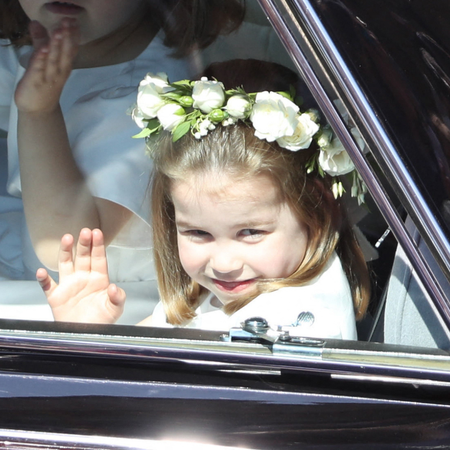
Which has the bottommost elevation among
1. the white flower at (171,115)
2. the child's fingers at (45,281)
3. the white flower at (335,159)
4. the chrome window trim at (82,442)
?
the child's fingers at (45,281)

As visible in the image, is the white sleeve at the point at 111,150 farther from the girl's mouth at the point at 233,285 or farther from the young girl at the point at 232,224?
the girl's mouth at the point at 233,285

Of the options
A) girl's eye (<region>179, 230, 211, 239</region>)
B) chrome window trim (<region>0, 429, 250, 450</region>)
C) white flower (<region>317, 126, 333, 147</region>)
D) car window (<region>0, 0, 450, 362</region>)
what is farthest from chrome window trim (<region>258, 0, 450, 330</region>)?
girl's eye (<region>179, 230, 211, 239</region>)

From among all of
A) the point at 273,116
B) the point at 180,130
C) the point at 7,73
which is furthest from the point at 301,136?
the point at 7,73

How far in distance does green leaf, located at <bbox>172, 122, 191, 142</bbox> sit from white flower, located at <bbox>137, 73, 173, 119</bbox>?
0.30 feet

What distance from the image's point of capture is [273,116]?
128cm

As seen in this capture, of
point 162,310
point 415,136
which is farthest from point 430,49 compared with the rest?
point 162,310

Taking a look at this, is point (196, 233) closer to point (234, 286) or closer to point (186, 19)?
point (234, 286)

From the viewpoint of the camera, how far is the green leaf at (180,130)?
1.42 m

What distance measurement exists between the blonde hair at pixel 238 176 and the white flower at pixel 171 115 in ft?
0.09

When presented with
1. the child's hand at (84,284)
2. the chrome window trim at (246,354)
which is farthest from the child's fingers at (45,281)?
the chrome window trim at (246,354)

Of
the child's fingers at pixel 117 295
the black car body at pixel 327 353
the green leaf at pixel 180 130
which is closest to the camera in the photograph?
the black car body at pixel 327 353

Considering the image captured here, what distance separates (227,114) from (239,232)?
9.8 inches

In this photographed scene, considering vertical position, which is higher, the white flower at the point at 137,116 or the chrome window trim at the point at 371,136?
the chrome window trim at the point at 371,136

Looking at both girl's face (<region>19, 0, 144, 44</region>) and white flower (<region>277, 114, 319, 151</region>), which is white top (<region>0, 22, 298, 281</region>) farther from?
white flower (<region>277, 114, 319, 151</region>)
